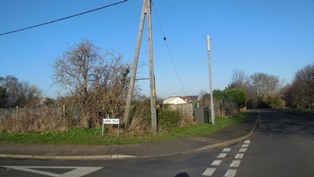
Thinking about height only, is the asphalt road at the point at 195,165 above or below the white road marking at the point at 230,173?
above

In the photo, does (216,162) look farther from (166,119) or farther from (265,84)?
(265,84)

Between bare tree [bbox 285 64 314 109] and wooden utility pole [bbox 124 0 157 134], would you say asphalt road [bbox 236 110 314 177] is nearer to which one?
wooden utility pole [bbox 124 0 157 134]

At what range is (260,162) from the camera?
10250 mm

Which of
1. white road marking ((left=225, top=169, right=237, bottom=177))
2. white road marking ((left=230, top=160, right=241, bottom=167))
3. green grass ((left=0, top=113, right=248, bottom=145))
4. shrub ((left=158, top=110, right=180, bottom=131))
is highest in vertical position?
shrub ((left=158, top=110, right=180, bottom=131))

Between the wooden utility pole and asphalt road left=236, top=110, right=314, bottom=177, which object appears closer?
asphalt road left=236, top=110, right=314, bottom=177

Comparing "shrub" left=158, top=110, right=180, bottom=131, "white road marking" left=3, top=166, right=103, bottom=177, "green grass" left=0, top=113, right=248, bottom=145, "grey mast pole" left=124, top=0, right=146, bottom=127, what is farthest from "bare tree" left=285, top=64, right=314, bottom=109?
"white road marking" left=3, top=166, right=103, bottom=177

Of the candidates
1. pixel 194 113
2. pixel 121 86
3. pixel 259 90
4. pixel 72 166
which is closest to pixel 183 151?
pixel 72 166

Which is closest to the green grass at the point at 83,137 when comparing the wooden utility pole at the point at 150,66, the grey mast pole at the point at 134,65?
the wooden utility pole at the point at 150,66

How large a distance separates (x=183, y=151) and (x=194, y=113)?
10623 millimetres

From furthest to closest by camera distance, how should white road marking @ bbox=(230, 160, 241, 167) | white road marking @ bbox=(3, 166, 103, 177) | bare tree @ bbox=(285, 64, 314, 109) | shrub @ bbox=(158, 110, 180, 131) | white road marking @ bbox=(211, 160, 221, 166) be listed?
bare tree @ bbox=(285, 64, 314, 109) < shrub @ bbox=(158, 110, 180, 131) < white road marking @ bbox=(211, 160, 221, 166) < white road marking @ bbox=(230, 160, 241, 167) < white road marking @ bbox=(3, 166, 103, 177)

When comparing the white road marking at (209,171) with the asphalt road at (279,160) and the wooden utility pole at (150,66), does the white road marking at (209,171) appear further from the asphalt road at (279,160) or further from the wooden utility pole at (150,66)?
the wooden utility pole at (150,66)

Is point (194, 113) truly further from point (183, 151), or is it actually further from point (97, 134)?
point (183, 151)

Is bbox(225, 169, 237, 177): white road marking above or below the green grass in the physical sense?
below

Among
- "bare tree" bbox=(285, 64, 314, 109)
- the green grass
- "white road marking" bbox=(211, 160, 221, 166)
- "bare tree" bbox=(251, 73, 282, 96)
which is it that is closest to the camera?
"white road marking" bbox=(211, 160, 221, 166)
